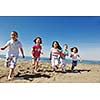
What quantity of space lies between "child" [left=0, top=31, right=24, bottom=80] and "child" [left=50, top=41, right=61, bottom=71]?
30cm

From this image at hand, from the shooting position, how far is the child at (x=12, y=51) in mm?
3074

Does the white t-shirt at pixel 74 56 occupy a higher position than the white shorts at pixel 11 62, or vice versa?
the white t-shirt at pixel 74 56

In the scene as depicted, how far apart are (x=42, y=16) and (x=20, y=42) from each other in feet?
1.07

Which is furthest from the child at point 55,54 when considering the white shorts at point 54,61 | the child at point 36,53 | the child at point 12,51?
the child at point 12,51

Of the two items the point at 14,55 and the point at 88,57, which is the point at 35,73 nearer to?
the point at 14,55

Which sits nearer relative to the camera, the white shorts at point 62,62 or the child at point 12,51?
the child at point 12,51

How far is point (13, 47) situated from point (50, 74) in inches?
17.6

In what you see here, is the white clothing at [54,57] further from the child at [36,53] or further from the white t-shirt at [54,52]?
the child at [36,53]

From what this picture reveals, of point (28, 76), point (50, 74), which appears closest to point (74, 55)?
point (50, 74)

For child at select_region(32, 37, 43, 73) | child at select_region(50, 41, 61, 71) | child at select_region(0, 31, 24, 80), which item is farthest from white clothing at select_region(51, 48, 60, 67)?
child at select_region(0, 31, 24, 80)

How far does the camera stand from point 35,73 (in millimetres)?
3143

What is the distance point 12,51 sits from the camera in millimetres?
3100

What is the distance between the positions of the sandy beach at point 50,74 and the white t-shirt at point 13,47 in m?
0.10
